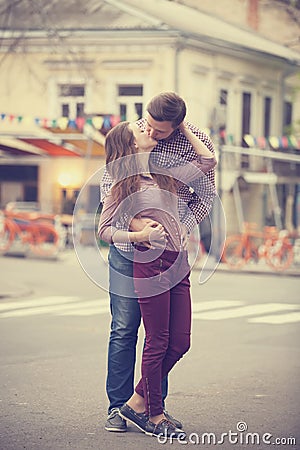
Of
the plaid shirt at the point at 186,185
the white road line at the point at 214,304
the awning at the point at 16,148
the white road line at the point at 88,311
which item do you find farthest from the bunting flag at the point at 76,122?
the plaid shirt at the point at 186,185

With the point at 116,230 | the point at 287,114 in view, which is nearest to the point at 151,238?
the point at 116,230

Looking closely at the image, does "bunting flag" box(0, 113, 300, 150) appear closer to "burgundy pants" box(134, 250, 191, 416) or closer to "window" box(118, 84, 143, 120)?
"window" box(118, 84, 143, 120)

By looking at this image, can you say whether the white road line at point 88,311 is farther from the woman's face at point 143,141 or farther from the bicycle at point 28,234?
the bicycle at point 28,234

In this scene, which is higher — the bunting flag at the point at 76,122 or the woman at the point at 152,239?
the bunting flag at the point at 76,122

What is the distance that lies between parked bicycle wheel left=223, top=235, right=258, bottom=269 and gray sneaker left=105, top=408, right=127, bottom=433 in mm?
13938

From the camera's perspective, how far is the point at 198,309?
11672mm

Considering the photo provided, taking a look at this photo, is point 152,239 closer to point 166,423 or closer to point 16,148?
point 166,423

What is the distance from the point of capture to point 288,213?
79.8 feet

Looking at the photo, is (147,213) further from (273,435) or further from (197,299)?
(197,299)

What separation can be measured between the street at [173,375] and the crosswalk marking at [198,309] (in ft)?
0.04

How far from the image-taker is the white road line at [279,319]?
416 inches

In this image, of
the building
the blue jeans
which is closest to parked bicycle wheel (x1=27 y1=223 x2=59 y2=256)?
the building

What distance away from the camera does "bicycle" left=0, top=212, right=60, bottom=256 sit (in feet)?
68.0

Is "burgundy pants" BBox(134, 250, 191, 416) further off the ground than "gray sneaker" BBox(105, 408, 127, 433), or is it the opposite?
"burgundy pants" BBox(134, 250, 191, 416)
